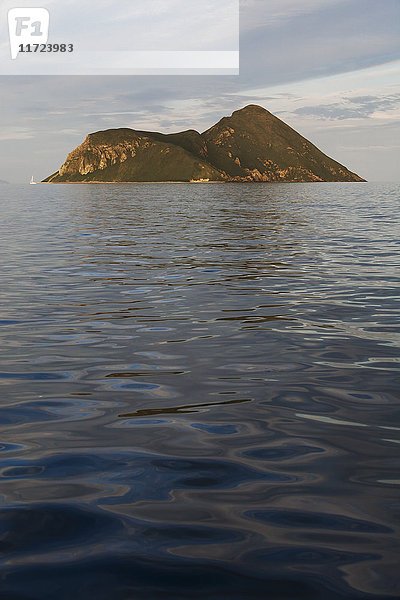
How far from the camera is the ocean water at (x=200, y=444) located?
12.1 feet

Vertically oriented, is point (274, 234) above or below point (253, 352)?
above

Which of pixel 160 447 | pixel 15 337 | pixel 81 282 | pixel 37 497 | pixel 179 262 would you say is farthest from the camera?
pixel 179 262

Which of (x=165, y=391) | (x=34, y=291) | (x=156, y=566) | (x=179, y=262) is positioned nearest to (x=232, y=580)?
(x=156, y=566)

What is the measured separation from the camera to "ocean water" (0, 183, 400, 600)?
369cm

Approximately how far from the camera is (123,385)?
7664 mm

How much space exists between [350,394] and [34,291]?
9.96 meters

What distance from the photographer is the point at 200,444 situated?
5.77 m

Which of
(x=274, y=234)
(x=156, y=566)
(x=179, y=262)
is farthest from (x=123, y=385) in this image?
(x=274, y=234)

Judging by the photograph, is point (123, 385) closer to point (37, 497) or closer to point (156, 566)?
point (37, 497)

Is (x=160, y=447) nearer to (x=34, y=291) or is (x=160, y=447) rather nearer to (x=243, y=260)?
(x=34, y=291)

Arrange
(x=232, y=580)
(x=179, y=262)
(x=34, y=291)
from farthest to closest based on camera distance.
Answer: (x=179, y=262) → (x=34, y=291) → (x=232, y=580)

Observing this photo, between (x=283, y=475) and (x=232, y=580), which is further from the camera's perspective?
(x=283, y=475)

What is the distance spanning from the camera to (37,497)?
4648mm

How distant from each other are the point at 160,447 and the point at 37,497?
1.45 m
